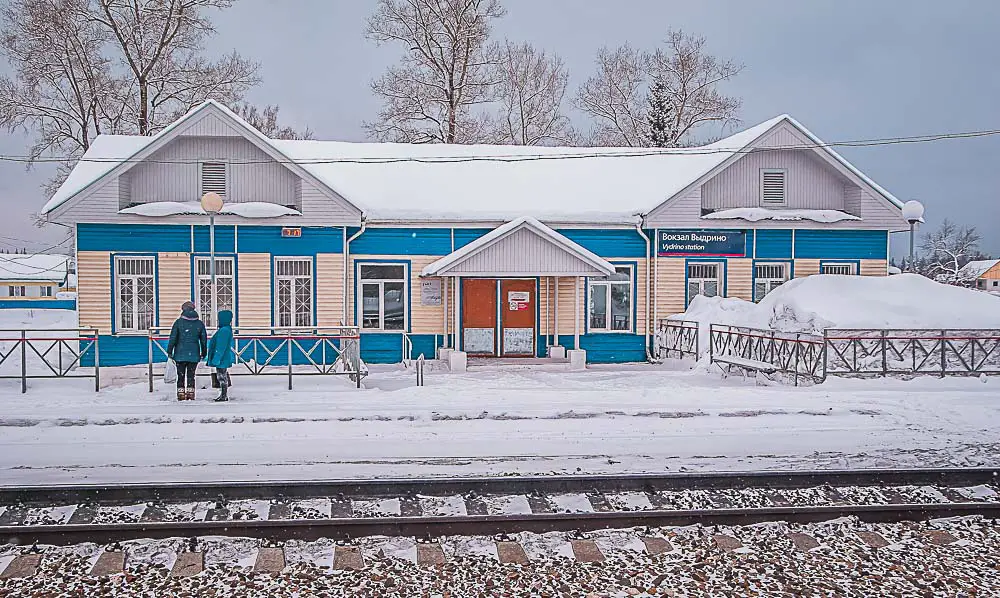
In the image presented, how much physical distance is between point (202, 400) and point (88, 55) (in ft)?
71.6

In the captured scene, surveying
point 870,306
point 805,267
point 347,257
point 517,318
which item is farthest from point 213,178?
point 805,267

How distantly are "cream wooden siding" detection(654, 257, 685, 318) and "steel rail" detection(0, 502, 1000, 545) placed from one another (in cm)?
1331

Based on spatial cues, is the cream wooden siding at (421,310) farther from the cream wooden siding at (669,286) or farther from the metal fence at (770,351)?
the metal fence at (770,351)

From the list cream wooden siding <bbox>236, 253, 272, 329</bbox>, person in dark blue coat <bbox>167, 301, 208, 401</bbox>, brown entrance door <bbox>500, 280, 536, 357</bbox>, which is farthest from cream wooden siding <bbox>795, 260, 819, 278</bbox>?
person in dark blue coat <bbox>167, 301, 208, 401</bbox>

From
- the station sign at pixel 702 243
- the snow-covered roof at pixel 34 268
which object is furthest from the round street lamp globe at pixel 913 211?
the snow-covered roof at pixel 34 268

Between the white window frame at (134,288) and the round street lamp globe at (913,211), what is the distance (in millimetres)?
18145

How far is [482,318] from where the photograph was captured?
64.5 ft

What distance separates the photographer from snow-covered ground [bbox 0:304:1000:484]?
29.2 ft

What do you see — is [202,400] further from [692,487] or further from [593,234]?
[593,234]

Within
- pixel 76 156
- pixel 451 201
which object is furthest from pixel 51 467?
pixel 76 156

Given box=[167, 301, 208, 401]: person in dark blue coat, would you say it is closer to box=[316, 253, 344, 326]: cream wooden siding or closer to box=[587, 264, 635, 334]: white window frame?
box=[316, 253, 344, 326]: cream wooden siding

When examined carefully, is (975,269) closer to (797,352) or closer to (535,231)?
(535,231)

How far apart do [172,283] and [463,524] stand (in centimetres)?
1392

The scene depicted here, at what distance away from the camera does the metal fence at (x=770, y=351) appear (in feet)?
48.5
